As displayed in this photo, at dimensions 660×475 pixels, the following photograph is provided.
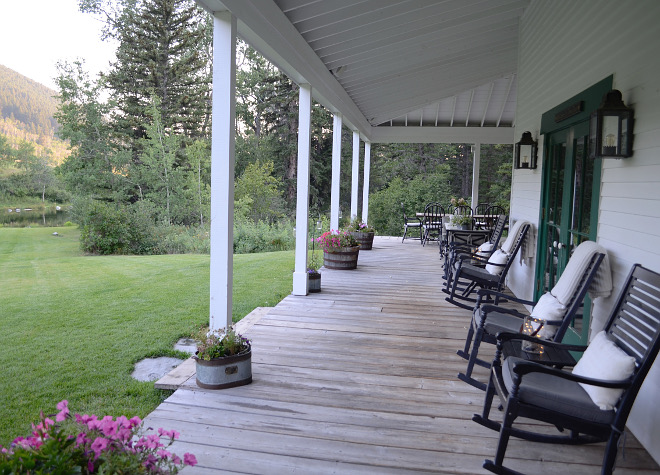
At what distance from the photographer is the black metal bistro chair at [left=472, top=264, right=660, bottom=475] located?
2162mm

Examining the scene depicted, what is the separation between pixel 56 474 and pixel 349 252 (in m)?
6.64

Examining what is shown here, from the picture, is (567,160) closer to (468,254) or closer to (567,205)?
(567,205)

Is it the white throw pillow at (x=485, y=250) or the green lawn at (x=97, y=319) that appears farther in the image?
the white throw pillow at (x=485, y=250)

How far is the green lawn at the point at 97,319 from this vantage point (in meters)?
3.30

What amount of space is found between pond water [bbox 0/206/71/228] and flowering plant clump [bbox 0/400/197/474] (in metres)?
18.2

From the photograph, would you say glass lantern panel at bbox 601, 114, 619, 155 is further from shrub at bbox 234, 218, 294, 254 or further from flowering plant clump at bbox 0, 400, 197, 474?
shrub at bbox 234, 218, 294, 254

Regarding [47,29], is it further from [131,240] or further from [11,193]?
[131,240]

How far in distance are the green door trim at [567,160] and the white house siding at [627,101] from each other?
9cm

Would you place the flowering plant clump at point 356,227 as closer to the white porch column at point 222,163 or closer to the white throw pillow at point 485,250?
the white throw pillow at point 485,250

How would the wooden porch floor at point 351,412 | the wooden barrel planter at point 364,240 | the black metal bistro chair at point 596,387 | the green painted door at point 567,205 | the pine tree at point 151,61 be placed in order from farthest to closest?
the pine tree at point 151,61
the wooden barrel planter at point 364,240
the green painted door at point 567,205
the wooden porch floor at point 351,412
the black metal bistro chair at point 596,387

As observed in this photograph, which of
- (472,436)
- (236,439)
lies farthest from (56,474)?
(472,436)

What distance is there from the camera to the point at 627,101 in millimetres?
3023

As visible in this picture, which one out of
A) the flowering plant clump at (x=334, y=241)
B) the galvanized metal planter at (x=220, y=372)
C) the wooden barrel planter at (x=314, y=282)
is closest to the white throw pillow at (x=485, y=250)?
the wooden barrel planter at (x=314, y=282)

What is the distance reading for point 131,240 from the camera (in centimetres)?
1171
